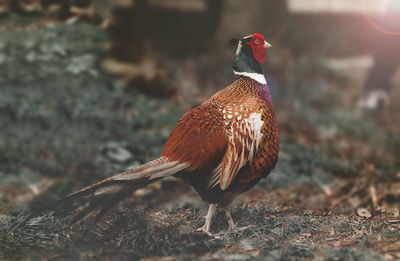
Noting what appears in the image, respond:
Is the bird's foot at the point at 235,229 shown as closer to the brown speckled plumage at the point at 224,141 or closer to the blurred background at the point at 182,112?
the blurred background at the point at 182,112

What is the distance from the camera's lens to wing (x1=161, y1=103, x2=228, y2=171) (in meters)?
2.88

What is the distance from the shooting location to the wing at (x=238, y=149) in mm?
2938

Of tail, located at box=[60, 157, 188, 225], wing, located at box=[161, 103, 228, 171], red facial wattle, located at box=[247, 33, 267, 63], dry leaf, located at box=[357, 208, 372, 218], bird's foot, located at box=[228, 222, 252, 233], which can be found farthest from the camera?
dry leaf, located at box=[357, 208, 372, 218]

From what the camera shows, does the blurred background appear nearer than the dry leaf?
Yes

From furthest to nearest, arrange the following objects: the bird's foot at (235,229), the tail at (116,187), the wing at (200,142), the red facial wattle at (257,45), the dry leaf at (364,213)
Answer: the dry leaf at (364,213) < the bird's foot at (235,229) < the red facial wattle at (257,45) < the wing at (200,142) < the tail at (116,187)

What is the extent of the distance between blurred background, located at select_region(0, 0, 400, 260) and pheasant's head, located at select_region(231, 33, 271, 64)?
150cm

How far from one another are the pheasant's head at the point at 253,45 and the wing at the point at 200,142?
1.80 ft

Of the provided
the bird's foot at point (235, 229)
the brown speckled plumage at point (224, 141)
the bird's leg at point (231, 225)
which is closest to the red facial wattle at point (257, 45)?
the brown speckled plumage at point (224, 141)

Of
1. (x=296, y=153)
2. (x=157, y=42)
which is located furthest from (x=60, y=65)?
(x=296, y=153)

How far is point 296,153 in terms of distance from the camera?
5605mm

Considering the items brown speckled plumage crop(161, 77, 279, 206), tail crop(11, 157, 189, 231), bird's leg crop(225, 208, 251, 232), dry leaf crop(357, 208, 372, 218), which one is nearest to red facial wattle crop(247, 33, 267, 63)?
brown speckled plumage crop(161, 77, 279, 206)

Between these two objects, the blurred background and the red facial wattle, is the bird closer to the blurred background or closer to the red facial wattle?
the red facial wattle

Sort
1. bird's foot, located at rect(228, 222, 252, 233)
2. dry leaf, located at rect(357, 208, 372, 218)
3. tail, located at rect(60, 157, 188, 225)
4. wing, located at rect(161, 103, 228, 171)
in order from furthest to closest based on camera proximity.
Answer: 1. dry leaf, located at rect(357, 208, 372, 218)
2. bird's foot, located at rect(228, 222, 252, 233)
3. wing, located at rect(161, 103, 228, 171)
4. tail, located at rect(60, 157, 188, 225)

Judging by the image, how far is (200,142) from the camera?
9.47ft
